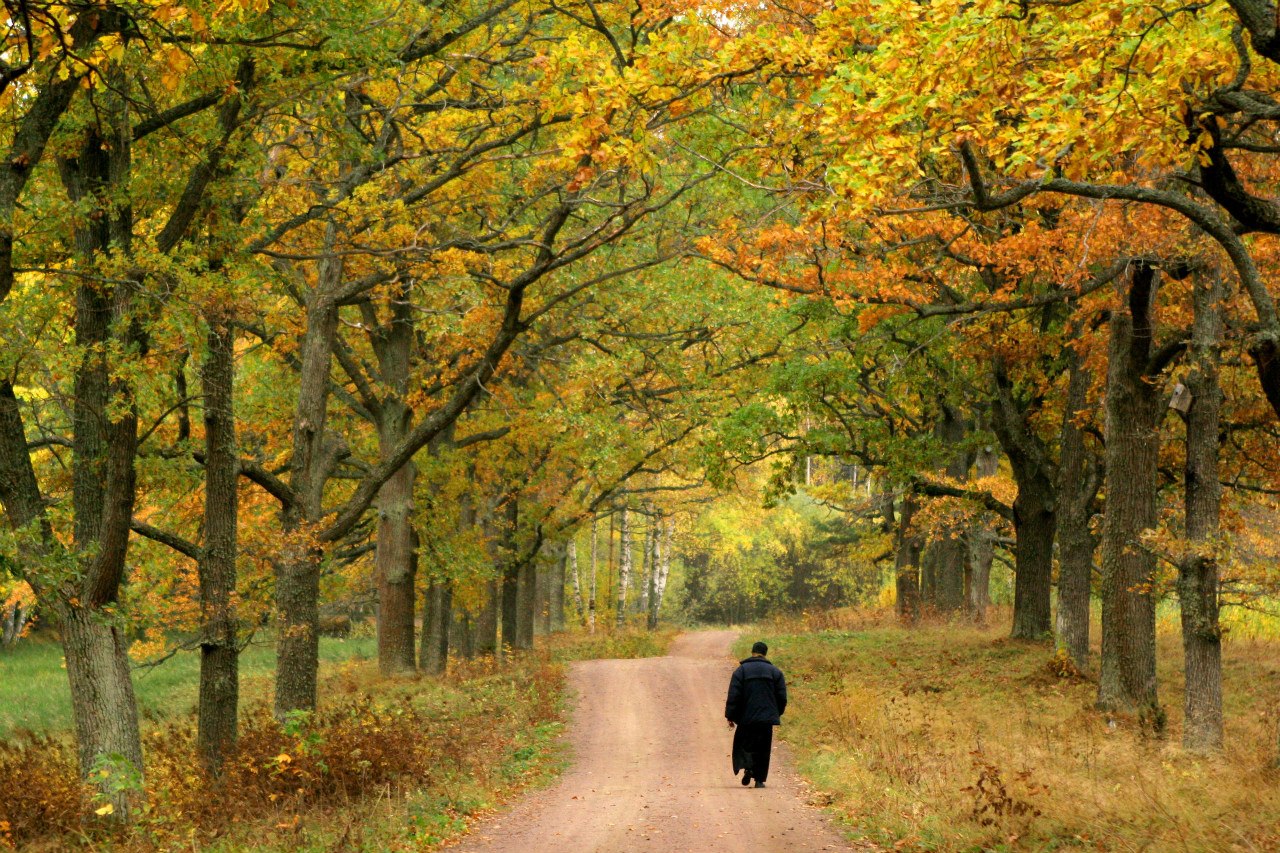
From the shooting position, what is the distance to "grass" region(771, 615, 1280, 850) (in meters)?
8.75

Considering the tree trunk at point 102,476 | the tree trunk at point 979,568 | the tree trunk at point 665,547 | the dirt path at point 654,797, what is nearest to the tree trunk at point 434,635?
the dirt path at point 654,797

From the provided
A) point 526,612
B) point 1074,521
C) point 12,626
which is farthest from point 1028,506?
point 12,626

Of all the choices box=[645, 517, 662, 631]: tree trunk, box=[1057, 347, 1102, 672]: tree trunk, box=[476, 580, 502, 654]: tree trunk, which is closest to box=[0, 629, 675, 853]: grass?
box=[1057, 347, 1102, 672]: tree trunk

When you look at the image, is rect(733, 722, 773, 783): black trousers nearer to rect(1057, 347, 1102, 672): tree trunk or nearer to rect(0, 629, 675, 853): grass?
rect(0, 629, 675, 853): grass

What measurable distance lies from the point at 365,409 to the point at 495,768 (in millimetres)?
11011

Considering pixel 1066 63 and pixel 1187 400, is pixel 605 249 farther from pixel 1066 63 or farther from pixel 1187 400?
pixel 1066 63

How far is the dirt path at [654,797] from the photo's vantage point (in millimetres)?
9977

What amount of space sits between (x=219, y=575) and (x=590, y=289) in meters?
10.2

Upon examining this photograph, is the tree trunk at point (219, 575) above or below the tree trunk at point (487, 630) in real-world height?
above

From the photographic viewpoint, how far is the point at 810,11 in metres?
13.9

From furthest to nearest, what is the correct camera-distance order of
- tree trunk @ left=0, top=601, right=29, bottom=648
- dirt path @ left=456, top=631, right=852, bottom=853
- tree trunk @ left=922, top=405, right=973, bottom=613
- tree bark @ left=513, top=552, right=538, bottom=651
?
tree trunk @ left=0, top=601, right=29, bottom=648 → tree bark @ left=513, top=552, right=538, bottom=651 → tree trunk @ left=922, top=405, right=973, bottom=613 → dirt path @ left=456, top=631, right=852, bottom=853

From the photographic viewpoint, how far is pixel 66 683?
32562 millimetres

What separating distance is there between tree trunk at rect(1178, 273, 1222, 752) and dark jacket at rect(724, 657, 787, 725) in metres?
4.69

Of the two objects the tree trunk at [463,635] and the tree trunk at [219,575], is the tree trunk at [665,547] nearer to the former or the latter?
the tree trunk at [463,635]
